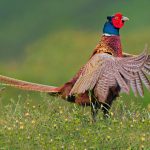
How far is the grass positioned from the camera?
8.94 metres

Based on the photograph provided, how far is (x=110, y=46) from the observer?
10828 mm

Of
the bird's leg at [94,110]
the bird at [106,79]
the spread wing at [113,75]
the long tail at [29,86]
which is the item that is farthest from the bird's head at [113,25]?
the bird's leg at [94,110]

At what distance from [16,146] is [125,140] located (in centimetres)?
95

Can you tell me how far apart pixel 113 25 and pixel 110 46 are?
1.35 ft

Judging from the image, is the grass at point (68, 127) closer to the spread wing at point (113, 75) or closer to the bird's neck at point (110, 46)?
the spread wing at point (113, 75)

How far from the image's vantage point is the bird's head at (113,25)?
36.3 feet

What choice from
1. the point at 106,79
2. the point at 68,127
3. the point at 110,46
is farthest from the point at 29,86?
the point at 68,127

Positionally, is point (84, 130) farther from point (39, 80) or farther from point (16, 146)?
point (39, 80)

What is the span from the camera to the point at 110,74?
33.6 feet

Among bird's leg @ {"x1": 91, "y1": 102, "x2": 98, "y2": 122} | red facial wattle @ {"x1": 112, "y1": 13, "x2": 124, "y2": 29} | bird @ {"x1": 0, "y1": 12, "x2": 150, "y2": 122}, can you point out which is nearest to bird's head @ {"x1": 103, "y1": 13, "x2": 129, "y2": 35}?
red facial wattle @ {"x1": 112, "y1": 13, "x2": 124, "y2": 29}

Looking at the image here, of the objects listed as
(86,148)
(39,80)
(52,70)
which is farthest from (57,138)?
(52,70)

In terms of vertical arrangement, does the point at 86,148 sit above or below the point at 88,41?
above

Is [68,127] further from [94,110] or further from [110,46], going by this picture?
[110,46]

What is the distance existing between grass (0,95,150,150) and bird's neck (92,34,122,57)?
589mm
